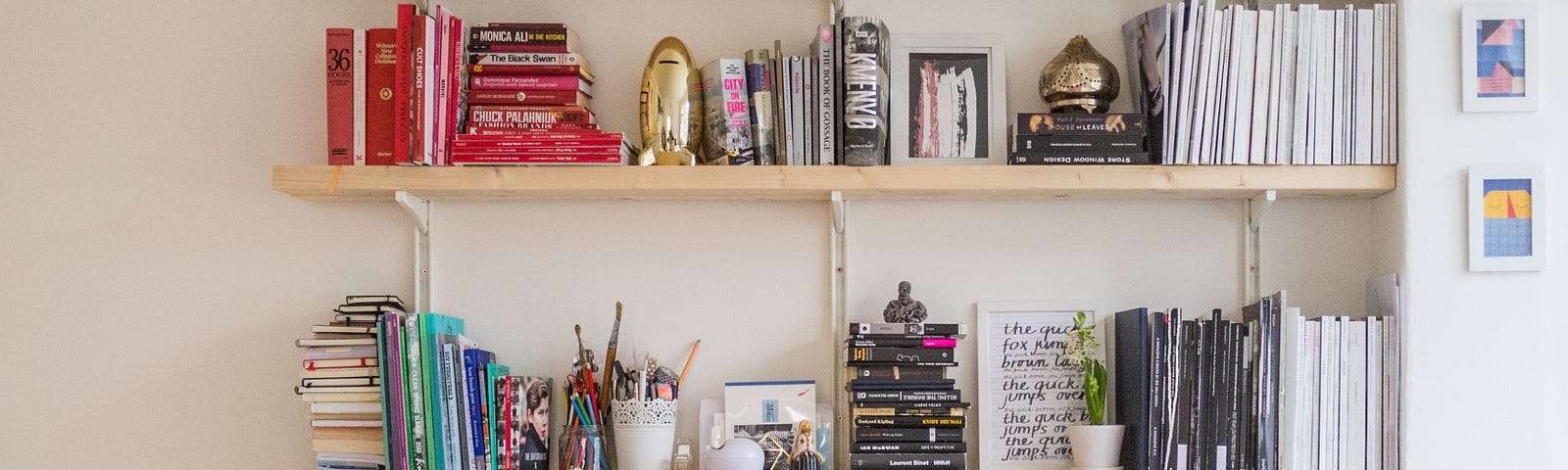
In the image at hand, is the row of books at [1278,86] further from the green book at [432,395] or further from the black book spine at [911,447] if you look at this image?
the green book at [432,395]

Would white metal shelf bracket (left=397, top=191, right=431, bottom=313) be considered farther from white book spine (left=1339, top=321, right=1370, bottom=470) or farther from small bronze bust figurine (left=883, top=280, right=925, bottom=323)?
white book spine (left=1339, top=321, right=1370, bottom=470)

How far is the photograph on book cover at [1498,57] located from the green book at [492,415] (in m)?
1.69

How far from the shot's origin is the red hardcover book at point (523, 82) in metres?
2.34

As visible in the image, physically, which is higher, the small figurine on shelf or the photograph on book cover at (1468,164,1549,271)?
the photograph on book cover at (1468,164,1549,271)

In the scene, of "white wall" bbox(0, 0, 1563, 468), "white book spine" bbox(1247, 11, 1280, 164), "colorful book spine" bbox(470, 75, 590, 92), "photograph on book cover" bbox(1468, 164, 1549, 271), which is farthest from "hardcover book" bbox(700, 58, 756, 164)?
"photograph on book cover" bbox(1468, 164, 1549, 271)

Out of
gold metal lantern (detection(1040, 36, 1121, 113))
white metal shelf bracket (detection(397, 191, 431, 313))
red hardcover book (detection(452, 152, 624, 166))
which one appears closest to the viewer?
red hardcover book (detection(452, 152, 624, 166))

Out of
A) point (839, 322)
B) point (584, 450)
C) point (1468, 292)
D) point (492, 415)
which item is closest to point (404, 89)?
point (492, 415)

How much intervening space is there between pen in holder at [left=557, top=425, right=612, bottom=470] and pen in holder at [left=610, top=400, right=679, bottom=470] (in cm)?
4

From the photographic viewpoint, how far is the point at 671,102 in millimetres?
2393

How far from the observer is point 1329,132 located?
2.30 meters

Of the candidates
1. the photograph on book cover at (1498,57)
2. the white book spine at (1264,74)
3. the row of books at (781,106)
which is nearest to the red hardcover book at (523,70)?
the row of books at (781,106)

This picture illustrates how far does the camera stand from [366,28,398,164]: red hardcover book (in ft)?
7.63

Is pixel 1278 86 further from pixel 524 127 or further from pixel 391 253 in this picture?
pixel 391 253

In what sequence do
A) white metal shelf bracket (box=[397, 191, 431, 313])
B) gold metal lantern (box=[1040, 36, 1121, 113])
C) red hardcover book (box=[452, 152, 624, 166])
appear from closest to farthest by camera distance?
red hardcover book (box=[452, 152, 624, 166]), gold metal lantern (box=[1040, 36, 1121, 113]), white metal shelf bracket (box=[397, 191, 431, 313])
